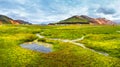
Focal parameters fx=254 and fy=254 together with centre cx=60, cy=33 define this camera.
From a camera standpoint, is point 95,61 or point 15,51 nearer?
point 95,61

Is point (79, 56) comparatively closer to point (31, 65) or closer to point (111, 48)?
point (31, 65)

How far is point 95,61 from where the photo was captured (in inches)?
1796

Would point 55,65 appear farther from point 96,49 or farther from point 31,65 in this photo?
point 96,49

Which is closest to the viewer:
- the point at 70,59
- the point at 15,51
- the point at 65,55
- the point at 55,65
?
the point at 55,65

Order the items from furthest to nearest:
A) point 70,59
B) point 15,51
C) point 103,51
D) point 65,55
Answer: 1. point 103,51
2. point 15,51
3. point 65,55
4. point 70,59

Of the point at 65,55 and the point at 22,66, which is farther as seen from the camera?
the point at 65,55

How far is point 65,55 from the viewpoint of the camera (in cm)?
4988

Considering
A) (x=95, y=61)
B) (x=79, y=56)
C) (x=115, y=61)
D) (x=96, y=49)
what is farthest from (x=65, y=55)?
(x=96, y=49)

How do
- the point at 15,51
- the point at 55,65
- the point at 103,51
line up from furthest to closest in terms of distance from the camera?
the point at 103,51, the point at 15,51, the point at 55,65

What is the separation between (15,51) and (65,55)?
11616mm

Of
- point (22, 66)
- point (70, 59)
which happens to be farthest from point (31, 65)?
point (70, 59)

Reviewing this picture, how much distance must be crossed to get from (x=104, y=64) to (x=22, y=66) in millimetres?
14087

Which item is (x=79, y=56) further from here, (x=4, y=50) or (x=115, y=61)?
(x=4, y=50)

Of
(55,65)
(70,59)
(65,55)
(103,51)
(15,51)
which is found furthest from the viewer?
(103,51)
